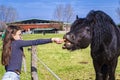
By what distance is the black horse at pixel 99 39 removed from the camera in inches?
256

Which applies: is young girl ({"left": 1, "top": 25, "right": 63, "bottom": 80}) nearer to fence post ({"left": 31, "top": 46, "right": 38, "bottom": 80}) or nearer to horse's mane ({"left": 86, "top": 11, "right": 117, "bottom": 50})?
horse's mane ({"left": 86, "top": 11, "right": 117, "bottom": 50})

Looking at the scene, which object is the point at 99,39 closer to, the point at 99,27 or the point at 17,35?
the point at 99,27

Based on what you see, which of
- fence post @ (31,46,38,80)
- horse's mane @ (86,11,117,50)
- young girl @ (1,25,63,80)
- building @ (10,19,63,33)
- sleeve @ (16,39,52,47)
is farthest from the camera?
building @ (10,19,63,33)

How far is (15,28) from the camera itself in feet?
21.6

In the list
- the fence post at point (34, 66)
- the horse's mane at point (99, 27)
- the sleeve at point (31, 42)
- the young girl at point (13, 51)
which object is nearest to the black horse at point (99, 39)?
the horse's mane at point (99, 27)

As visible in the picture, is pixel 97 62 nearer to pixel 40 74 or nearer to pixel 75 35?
pixel 75 35

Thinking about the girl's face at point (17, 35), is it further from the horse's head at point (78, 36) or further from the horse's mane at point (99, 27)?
the horse's mane at point (99, 27)

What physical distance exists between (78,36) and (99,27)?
554 mm

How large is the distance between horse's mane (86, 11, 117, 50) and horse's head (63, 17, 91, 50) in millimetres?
136

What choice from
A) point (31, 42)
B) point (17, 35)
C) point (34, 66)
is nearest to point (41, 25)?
point (34, 66)

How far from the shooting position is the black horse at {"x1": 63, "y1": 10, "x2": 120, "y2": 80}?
21.3ft

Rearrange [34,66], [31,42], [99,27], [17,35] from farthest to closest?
[34,66] < [99,27] < [17,35] < [31,42]

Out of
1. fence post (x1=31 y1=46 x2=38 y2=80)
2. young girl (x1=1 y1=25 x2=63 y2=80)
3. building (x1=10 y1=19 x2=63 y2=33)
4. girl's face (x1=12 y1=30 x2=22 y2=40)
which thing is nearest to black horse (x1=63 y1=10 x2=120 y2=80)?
young girl (x1=1 y1=25 x2=63 y2=80)

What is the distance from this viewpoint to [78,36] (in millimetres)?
6477
